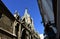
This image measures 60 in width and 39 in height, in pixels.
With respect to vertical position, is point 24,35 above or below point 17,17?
below

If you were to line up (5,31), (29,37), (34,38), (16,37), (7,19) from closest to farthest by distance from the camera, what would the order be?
(5,31), (7,19), (16,37), (29,37), (34,38)

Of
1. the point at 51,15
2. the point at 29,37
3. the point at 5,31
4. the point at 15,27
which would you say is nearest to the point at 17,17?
the point at 15,27

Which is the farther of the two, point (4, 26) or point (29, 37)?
point (29, 37)

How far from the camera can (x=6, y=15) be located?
51.9 feet

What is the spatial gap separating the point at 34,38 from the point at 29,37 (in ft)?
9.02

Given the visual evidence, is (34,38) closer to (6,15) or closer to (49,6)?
→ (6,15)

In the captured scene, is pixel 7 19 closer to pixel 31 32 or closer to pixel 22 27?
pixel 22 27

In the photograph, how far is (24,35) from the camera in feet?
67.2

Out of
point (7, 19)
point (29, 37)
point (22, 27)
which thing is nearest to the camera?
point (7, 19)

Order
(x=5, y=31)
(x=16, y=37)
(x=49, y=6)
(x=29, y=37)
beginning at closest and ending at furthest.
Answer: (x=49, y=6) < (x=5, y=31) < (x=16, y=37) < (x=29, y=37)

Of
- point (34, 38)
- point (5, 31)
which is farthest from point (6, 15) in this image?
point (34, 38)

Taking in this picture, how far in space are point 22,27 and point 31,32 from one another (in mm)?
3571

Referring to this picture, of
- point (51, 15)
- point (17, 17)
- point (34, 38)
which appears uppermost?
point (17, 17)

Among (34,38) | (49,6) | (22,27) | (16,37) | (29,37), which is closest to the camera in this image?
(49,6)
